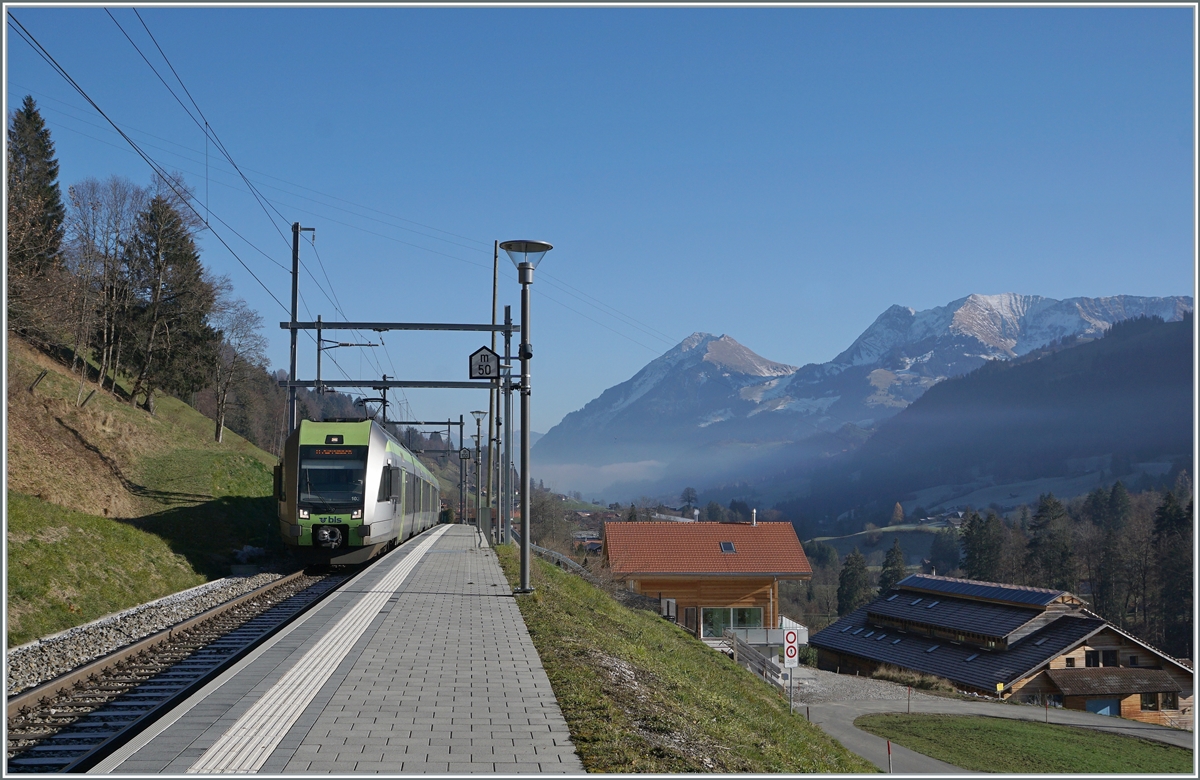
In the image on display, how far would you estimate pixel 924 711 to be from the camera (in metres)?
28.6

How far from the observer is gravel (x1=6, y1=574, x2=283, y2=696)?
37.8 ft

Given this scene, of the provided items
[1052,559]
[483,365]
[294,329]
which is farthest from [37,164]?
[1052,559]

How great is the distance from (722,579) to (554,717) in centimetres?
3945

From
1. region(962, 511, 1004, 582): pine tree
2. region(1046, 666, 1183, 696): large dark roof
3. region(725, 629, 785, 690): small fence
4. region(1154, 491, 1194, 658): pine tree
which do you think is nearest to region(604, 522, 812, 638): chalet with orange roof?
region(1046, 666, 1183, 696): large dark roof

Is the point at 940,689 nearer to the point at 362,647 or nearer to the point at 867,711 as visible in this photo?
the point at 867,711

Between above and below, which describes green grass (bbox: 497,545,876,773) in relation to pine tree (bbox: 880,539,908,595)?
above

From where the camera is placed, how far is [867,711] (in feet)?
93.0

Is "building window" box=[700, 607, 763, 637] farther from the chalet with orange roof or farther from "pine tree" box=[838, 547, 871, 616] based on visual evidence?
"pine tree" box=[838, 547, 871, 616]

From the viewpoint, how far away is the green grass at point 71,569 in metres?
15.4

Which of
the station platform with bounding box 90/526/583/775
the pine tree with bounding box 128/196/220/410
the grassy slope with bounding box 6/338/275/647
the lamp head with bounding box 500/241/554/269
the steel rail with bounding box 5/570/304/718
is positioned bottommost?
the steel rail with bounding box 5/570/304/718

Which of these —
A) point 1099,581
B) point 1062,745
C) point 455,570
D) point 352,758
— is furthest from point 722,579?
point 1099,581

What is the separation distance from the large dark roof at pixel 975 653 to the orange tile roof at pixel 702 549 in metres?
6.08

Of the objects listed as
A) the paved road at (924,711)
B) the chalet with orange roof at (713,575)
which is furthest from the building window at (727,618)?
the paved road at (924,711)

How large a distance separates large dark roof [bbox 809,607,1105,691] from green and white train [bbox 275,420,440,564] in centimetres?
2790
